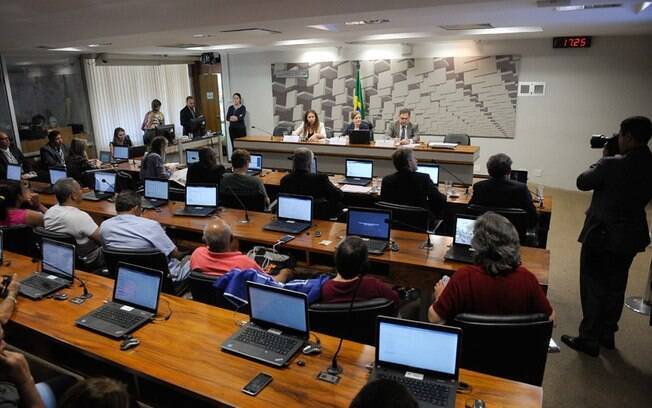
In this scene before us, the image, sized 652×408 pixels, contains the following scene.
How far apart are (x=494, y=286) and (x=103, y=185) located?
4476 millimetres

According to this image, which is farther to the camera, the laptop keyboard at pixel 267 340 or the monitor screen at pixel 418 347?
the laptop keyboard at pixel 267 340

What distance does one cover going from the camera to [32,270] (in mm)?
3010

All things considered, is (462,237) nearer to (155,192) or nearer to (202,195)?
(202,195)

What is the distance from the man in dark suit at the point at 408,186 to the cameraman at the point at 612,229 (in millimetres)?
1297

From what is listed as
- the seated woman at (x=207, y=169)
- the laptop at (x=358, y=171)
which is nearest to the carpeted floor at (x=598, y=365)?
the laptop at (x=358, y=171)

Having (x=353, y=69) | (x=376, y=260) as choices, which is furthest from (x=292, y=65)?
(x=376, y=260)

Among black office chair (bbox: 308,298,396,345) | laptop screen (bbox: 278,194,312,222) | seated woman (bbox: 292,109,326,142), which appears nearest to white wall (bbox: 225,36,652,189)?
seated woman (bbox: 292,109,326,142)

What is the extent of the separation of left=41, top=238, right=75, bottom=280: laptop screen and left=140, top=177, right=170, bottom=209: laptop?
1.74m

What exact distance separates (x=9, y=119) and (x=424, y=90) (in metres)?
7.54

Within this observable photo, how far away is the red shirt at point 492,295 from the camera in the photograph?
199cm

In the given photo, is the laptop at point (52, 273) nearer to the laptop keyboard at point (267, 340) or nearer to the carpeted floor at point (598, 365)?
the laptop keyboard at point (267, 340)

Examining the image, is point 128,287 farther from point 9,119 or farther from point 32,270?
point 9,119

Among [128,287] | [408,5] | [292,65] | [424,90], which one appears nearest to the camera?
Result: [128,287]

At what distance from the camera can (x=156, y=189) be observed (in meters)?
4.71
